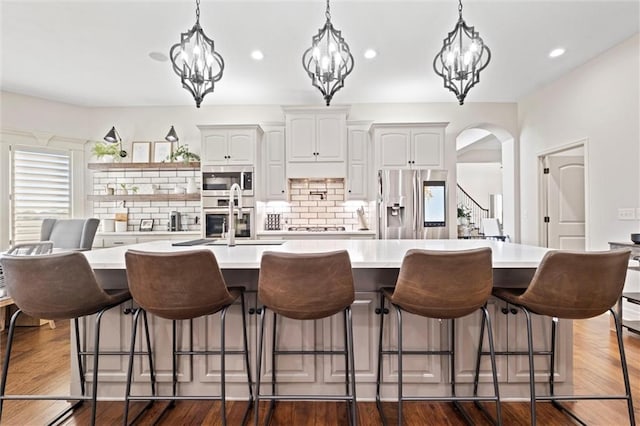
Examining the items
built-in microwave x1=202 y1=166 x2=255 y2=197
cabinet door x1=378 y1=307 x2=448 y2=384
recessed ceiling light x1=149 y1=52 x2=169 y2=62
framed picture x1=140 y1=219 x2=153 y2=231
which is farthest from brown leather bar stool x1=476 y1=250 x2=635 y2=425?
framed picture x1=140 y1=219 x2=153 y2=231

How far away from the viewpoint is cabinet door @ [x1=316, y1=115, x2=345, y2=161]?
175 inches

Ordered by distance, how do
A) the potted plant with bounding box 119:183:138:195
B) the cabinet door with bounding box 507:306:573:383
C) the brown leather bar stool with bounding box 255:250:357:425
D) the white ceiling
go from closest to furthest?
the brown leather bar stool with bounding box 255:250:357:425 < the cabinet door with bounding box 507:306:573:383 < the white ceiling < the potted plant with bounding box 119:183:138:195

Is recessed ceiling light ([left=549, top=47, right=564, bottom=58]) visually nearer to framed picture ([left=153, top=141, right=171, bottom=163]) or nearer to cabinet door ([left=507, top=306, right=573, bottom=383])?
cabinet door ([left=507, top=306, right=573, bottom=383])

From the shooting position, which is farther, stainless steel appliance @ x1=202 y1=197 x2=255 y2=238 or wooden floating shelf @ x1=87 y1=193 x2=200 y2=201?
wooden floating shelf @ x1=87 y1=193 x2=200 y2=201

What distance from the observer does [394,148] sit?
4.41 m

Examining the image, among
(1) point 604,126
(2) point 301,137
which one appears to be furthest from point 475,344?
(2) point 301,137

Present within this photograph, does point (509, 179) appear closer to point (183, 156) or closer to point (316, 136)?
point (316, 136)

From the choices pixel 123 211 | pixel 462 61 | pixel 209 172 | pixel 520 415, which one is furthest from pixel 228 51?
pixel 520 415

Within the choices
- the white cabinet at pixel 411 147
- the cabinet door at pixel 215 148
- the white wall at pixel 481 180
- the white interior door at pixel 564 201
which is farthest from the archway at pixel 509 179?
the white wall at pixel 481 180

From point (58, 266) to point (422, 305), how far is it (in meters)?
1.72

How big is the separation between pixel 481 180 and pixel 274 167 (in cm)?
919

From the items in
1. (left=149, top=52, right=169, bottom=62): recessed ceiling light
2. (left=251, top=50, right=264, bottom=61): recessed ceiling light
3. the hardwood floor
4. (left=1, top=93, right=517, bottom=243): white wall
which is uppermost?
(left=251, top=50, right=264, bottom=61): recessed ceiling light

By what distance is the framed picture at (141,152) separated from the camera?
4879mm

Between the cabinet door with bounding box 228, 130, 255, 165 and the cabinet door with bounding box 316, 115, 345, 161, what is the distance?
0.94 m
